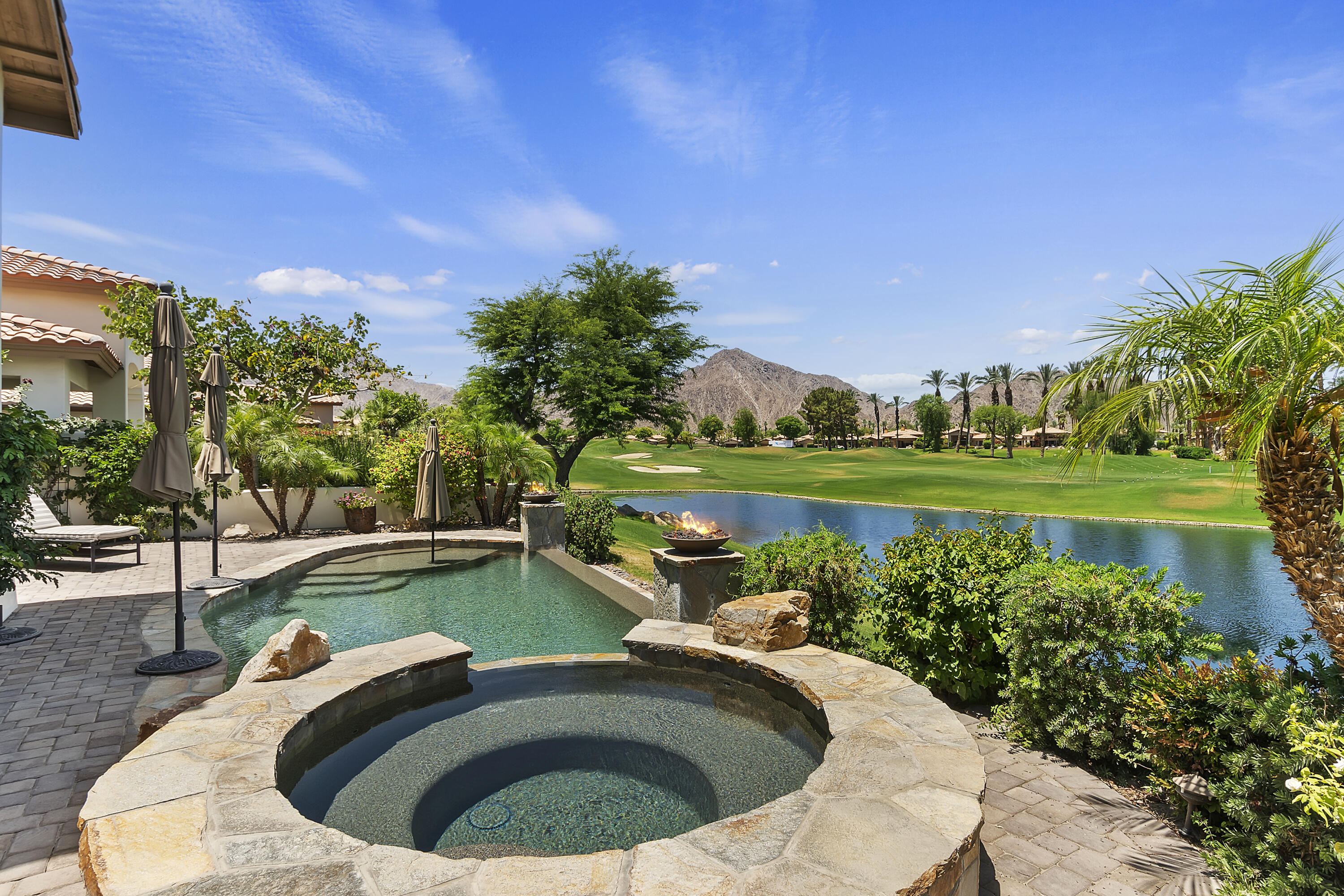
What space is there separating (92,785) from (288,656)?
42.4 inches

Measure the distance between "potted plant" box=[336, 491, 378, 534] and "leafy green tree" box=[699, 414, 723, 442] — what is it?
223 feet

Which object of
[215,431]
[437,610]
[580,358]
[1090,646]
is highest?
[580,358]

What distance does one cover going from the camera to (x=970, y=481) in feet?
108

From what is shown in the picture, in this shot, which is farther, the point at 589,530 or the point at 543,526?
the point at 589,530

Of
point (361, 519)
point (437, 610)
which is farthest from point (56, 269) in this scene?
point (437, 610)

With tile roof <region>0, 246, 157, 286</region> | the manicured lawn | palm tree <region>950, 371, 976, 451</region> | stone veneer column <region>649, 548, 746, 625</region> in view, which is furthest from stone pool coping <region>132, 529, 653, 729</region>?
palm tree <region>950, 371, 976, 451</region>

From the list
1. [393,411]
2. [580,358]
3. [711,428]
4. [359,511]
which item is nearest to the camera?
[359,511]

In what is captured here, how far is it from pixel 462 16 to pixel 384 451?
9.77 metres

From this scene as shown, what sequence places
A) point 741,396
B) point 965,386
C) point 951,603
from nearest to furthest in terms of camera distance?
point 951,603, point 965,386, point 741,396

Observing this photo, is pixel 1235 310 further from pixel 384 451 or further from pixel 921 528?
pixel 384 451

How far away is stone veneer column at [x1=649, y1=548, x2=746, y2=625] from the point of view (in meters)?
5.62

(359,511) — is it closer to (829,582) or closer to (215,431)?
(215,431)

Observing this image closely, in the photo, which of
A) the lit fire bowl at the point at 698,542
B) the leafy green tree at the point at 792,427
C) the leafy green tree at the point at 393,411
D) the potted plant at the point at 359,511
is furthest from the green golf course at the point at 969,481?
the leafy green tree at the point at 792,427

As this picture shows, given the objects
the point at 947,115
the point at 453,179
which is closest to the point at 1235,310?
the point at 947,115
